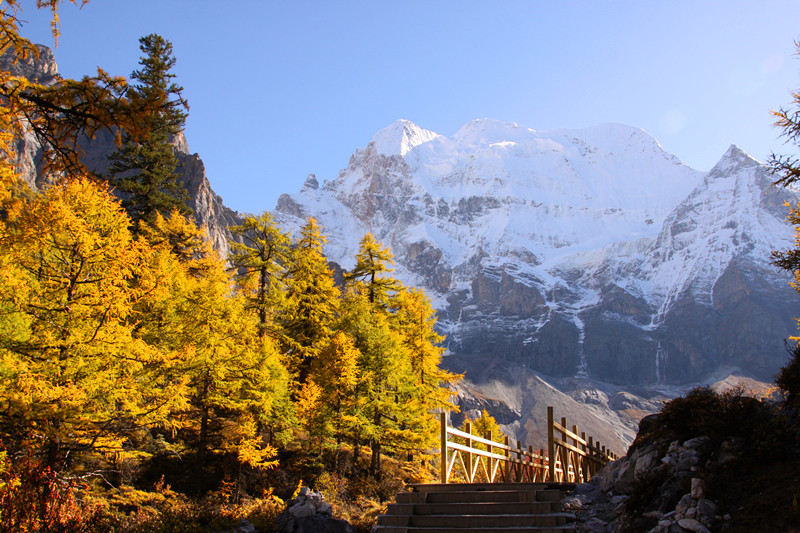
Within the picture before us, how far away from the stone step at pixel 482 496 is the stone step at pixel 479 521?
1.84 feet

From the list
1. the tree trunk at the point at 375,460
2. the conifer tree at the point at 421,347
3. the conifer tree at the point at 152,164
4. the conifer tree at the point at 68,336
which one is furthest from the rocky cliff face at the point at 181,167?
the conifer tree at the point at 68,336

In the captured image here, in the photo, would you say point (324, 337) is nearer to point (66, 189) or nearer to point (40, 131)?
point (66, 189)

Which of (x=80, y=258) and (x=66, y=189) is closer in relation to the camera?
(x=80, y=258)

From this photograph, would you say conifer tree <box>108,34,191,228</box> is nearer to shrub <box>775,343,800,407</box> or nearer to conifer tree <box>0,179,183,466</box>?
conifer tree <box>0,179,183,466</box>

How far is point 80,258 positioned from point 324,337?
14.5 meters

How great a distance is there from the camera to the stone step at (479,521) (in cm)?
838

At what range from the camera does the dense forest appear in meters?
7.91

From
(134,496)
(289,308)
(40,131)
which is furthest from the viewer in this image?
(289,308)

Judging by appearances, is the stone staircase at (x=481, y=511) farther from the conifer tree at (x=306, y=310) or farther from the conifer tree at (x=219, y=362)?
the conifer tree at (x=306, y=310)

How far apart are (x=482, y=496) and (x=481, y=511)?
0.42 m

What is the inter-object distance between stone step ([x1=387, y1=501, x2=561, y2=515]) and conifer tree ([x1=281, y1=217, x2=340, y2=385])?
1630cm

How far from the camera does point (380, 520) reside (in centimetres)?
945

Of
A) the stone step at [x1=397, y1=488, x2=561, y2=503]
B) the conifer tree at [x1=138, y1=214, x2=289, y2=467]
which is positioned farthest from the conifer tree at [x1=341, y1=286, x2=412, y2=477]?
the stone step at [x1=397, y1=488, x2=561, y2=503]

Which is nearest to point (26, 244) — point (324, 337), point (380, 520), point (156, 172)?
point (380, 520)
